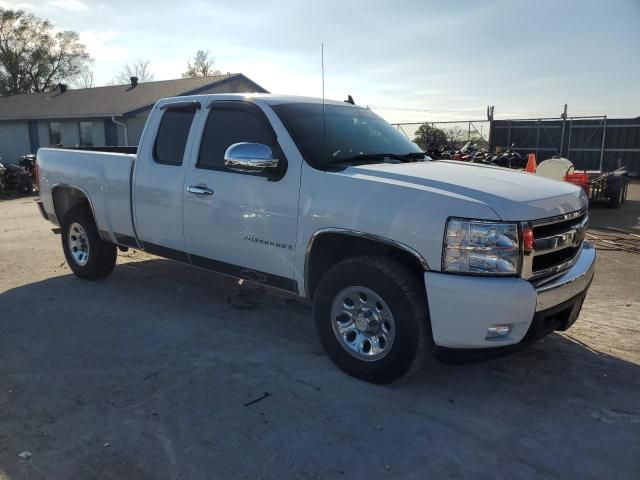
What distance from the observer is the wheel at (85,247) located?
19.9 feet

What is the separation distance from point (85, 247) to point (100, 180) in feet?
3.51

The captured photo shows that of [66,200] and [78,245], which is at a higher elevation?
[66,200]

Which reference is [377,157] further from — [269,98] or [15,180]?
[15,180]

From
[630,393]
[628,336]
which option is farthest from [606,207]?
[630,393]

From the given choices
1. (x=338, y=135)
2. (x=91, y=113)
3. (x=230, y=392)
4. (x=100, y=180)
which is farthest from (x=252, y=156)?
(x=91, y=113)

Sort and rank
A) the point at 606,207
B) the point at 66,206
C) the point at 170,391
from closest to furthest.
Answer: the point at 170,391, the point at 66,206, the point at 606,207

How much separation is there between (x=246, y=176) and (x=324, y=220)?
884mm

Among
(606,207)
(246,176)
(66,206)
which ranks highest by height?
(246,176)

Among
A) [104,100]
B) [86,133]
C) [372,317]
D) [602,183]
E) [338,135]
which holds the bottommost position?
→ [372,317]

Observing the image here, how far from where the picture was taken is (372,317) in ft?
12.0

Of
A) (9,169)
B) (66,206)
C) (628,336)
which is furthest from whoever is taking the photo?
(9,169)

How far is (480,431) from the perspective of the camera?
318 centimetres

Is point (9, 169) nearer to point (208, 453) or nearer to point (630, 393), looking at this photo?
point (208, 453)

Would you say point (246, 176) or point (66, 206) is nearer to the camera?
point (246, 176)
